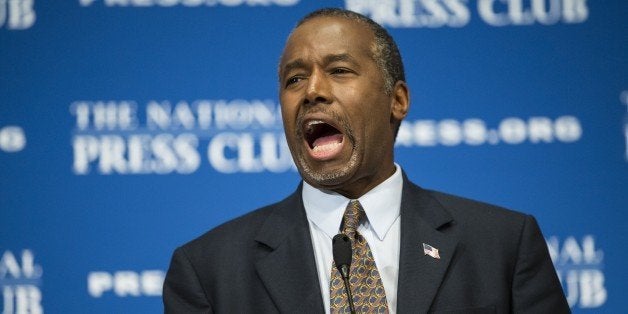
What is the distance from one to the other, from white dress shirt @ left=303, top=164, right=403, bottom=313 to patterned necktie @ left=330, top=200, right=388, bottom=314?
0.13 feet

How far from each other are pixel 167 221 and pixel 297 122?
99 centimetres

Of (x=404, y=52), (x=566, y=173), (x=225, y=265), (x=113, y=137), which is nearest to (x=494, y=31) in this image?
(x=404, y=52)

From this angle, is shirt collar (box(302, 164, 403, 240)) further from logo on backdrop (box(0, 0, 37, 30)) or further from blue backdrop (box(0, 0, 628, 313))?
logo on backdrop (box(0, 0, 37, 30))

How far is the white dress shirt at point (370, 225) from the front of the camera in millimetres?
2107

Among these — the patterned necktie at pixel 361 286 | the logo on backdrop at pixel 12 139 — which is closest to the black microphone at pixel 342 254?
the patterned necktie at pixel 361 286

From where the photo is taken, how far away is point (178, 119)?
10.1 feet

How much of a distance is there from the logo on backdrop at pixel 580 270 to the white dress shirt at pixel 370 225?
0.99 m

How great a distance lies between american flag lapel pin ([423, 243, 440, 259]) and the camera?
2096mm

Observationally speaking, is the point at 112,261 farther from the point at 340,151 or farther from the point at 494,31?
the point at 494,31

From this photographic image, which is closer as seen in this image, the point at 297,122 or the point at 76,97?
the point at 297,122

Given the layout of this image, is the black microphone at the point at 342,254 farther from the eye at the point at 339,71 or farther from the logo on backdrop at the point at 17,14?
the logo on backdrop at the point at 17,14

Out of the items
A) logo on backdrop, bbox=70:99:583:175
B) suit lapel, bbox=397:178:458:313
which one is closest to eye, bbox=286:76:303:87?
suit lapel, bbox=397:178:458:313

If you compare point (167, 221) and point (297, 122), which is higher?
point (297, 122)

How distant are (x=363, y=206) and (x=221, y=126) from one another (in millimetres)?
979
